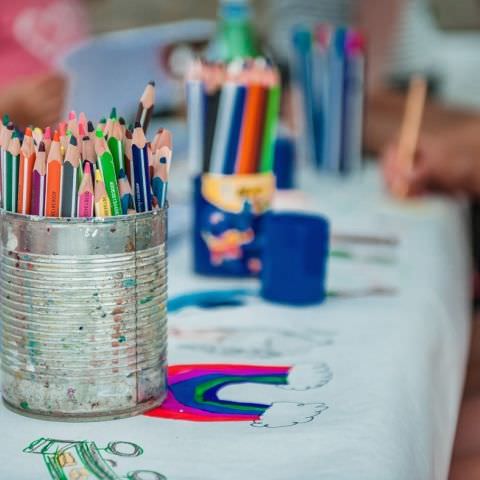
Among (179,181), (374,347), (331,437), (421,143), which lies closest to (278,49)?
(421,143)

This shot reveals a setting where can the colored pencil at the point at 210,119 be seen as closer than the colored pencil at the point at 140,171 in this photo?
No

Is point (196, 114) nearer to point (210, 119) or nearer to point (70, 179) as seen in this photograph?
point (210, 119)

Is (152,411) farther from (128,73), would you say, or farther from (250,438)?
(128,73)

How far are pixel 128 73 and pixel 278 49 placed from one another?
6.59ft

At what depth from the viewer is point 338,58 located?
213cm

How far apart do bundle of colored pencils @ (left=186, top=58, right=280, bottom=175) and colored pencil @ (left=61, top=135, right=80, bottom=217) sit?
1.78 feet

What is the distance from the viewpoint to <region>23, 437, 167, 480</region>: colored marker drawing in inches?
29.1

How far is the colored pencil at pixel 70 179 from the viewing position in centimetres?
82

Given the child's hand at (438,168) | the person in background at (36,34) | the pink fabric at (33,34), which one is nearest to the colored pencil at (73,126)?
the child's hand at (438,168)

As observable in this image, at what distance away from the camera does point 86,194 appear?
0.82m

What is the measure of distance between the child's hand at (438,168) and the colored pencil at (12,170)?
Result: 1286mm

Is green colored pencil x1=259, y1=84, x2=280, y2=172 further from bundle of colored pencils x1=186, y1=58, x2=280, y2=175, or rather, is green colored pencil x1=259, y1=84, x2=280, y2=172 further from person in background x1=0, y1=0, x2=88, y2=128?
person in background x1=0, y1=0, x2=88, y2=128

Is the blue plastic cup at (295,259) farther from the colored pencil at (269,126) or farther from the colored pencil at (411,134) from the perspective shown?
the colored pencil at (411,134)

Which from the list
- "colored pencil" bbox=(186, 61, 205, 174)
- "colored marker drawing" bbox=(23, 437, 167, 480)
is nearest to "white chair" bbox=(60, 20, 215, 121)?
"colored pencil" bbox=(186, 61, 205, 174)
